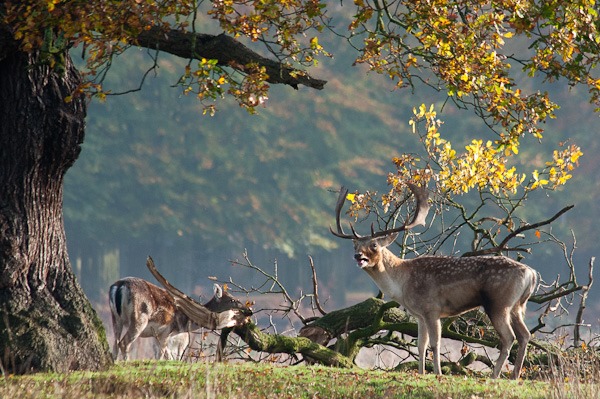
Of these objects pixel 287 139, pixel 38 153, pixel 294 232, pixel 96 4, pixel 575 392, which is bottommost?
pixel 575 392

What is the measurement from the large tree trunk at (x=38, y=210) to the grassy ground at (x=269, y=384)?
552 millimetres

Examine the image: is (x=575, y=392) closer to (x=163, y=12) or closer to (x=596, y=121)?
(x=163, y=12)

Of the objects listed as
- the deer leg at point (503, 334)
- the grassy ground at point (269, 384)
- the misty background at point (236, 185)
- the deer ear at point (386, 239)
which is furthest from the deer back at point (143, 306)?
the misty background at point (236, 185)

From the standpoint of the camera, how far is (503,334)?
11.8m

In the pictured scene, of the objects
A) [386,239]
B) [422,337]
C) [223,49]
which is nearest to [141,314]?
[386,239]

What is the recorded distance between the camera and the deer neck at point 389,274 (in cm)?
1246

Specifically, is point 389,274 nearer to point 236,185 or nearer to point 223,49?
point 223,49

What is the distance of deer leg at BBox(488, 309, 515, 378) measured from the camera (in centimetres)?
1173

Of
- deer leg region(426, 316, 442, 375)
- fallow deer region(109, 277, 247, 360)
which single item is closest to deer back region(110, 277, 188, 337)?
fallow deer region(109, 277, 247, 360)

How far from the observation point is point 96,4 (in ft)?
30.0

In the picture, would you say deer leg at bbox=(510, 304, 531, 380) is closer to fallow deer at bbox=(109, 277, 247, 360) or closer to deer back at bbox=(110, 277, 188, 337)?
fallow deer at bbox=(109, 277, 247, 360)

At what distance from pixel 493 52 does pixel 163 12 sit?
3906mm

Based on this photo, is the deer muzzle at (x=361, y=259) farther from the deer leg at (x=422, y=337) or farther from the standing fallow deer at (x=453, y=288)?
the deer leg at (x=422, y=337)

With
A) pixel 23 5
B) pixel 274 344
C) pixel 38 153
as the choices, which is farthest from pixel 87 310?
pixel 23 5
